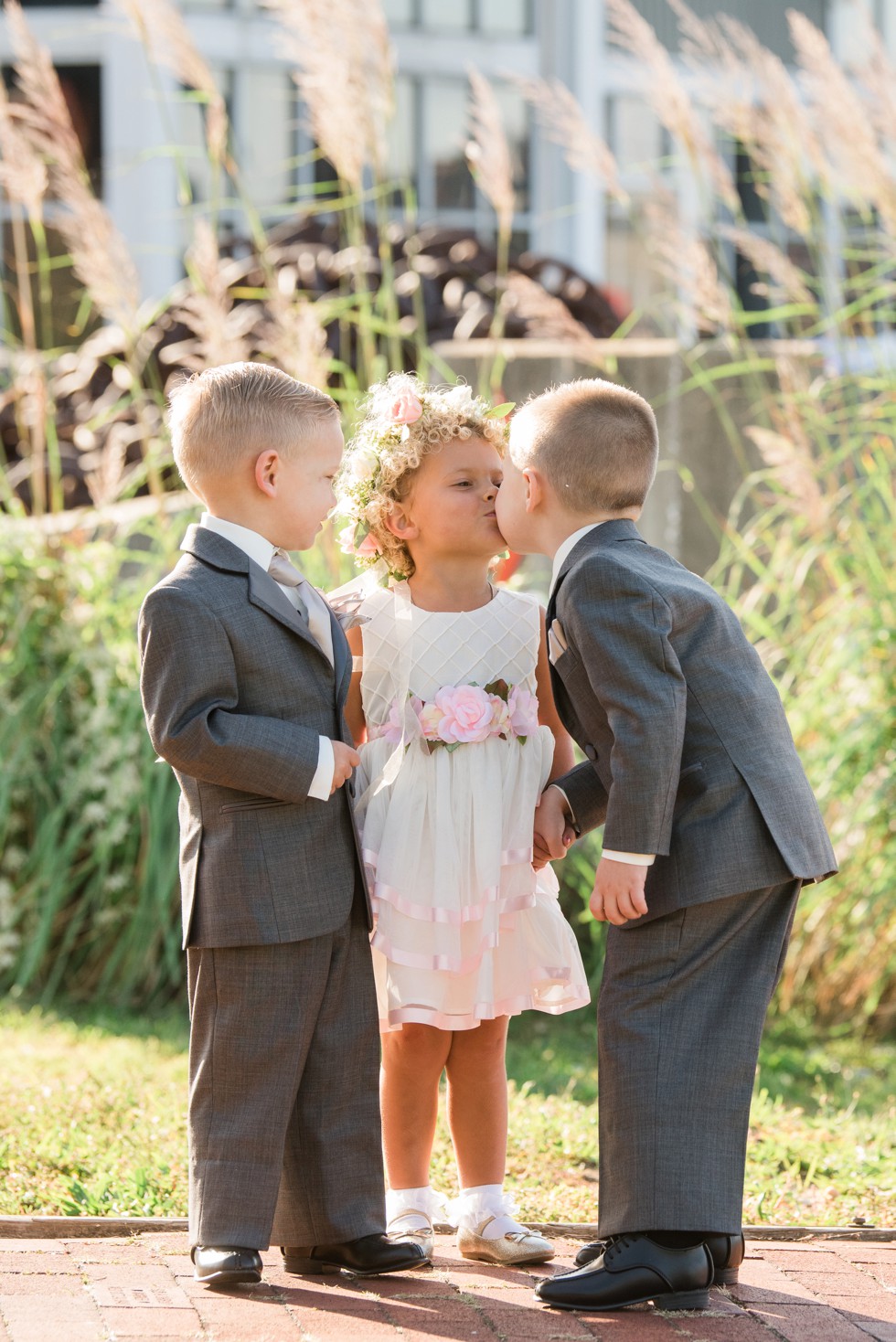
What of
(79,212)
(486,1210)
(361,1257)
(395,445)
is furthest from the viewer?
(79,212)

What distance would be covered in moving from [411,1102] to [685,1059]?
1.74ft

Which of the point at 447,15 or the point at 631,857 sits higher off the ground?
the point at 447,15

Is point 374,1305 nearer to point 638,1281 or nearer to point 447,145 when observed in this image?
point 638,1281

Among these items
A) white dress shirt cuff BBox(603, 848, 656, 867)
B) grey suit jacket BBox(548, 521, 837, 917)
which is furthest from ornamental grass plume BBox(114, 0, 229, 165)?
white dress shirt cuff BBox(603, 848, 656, 867)

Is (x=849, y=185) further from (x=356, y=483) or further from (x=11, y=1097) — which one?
(x=11, y=1097)

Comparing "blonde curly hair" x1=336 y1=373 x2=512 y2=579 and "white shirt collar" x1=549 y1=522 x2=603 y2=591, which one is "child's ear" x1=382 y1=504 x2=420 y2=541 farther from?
"white shirt collar" x1=549 y1=522 x2=603 y2=591

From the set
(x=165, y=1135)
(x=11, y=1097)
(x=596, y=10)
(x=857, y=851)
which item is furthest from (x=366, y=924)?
(x=596, y=10)

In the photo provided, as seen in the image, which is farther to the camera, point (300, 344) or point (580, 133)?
point (580, 133)

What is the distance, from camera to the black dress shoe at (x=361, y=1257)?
2395mm

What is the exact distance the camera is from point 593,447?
2.45m

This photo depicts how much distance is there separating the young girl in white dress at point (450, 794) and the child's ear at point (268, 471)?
1.04 feet

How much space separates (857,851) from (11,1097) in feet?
7.22

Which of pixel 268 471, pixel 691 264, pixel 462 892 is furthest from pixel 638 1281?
pixel 691 264

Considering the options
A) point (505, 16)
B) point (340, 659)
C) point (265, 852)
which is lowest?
point (265, 852)
